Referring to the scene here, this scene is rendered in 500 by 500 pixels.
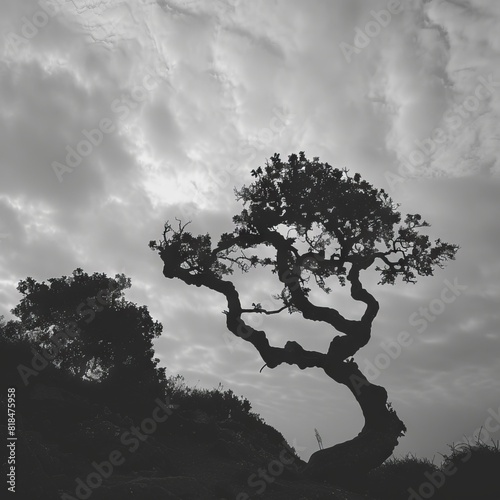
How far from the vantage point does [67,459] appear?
11.6 m

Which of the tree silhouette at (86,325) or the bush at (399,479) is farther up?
the tree silhouette at (86,325)

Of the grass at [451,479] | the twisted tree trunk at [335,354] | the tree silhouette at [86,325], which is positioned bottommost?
the grass at [451,479]

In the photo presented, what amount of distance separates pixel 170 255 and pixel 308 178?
7507mm

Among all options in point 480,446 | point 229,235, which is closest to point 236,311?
point 229,235
